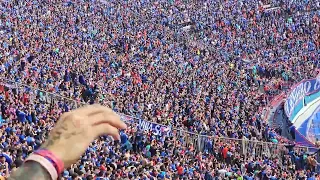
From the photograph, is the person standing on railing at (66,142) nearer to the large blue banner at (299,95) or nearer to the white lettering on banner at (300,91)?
the large blue banner at (299,95)

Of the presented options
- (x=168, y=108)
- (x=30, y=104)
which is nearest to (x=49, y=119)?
(x=30, y=104)

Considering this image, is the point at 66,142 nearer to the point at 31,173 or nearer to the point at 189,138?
the point at 31,173

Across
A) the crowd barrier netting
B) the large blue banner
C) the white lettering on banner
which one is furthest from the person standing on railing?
the white lettering on banner

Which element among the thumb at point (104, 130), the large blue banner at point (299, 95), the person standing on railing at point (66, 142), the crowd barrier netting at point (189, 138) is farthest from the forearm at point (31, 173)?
the large blue banner at point (299, 95)

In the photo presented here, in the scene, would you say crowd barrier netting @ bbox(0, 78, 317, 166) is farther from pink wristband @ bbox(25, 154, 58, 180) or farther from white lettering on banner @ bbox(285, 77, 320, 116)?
pink wristband @ bbox(25, 154, 58, 180)

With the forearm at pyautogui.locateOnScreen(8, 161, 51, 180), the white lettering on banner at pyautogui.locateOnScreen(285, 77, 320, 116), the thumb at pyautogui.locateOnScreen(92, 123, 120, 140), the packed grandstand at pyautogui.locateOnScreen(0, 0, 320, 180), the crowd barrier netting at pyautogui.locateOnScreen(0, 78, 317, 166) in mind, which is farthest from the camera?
the white lettering on banner at pyautogui.locateOnScreen(285, 77, 320, 116)

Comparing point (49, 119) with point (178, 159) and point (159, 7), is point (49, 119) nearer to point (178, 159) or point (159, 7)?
point (178, 159)

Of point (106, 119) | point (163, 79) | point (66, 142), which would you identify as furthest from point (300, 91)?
point (66, 142)
